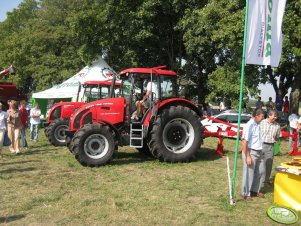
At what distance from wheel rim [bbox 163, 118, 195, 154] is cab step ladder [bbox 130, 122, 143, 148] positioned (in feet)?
2.08

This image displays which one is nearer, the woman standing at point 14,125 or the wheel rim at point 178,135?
the wheel rim at point 178,135

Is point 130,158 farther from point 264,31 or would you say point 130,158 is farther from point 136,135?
point 264,31

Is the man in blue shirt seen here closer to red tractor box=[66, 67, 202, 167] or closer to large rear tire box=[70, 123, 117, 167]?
red tractor box=[66, 67, 202, 167]

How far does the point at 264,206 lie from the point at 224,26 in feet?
33.0

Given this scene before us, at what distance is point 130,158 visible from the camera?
11047 mm

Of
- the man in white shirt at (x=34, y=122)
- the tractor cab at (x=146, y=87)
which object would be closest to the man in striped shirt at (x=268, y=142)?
the tractor cab at (x=146, y=87)

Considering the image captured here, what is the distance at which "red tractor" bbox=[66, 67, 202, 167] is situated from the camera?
9.58 metres

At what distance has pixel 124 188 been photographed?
24.7 ft

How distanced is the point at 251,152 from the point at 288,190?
2.84 ft

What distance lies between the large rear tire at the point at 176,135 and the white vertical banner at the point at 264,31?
11.9 feet

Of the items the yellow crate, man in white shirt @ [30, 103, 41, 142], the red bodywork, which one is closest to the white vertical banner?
the yellow crate

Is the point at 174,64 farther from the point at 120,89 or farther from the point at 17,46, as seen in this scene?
the point at 17,46

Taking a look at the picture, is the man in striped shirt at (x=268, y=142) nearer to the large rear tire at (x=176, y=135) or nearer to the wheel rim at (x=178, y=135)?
the large rear tire at (x=176, y=135)

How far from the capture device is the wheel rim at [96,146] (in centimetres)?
946
